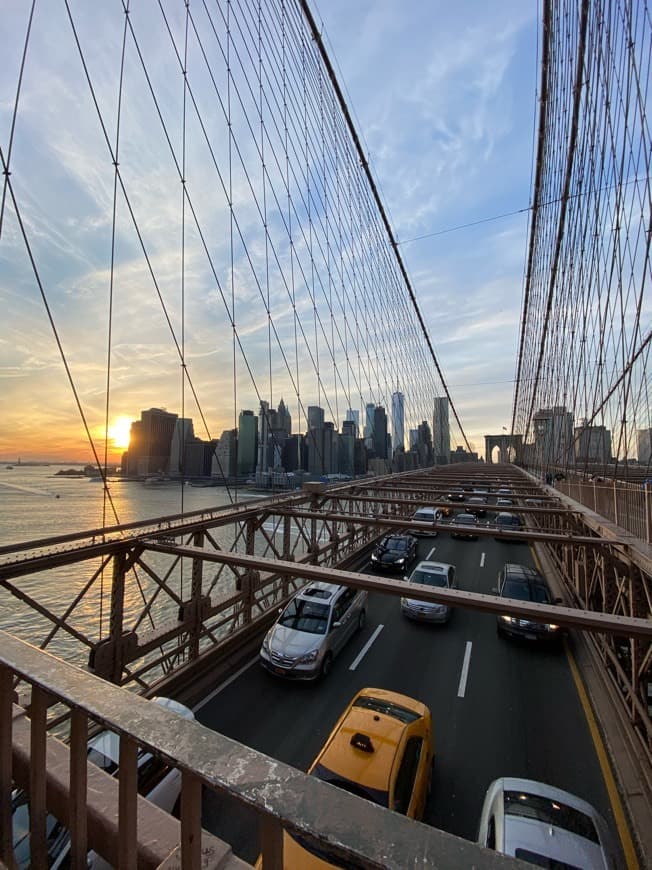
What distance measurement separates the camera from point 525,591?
1198 cm

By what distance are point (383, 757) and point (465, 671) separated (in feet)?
17.9

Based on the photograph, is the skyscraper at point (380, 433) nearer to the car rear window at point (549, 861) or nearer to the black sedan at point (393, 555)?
the black sedan at point (393, 555)

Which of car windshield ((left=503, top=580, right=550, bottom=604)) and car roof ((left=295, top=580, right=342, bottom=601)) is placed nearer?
car roof ((left=295, top=580, right=342, bottom=601))

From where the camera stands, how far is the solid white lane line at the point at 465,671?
29.5 feet

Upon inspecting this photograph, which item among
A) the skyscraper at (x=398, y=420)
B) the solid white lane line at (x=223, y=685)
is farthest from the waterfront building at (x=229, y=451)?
the skyscraper at (x=398, y=420)

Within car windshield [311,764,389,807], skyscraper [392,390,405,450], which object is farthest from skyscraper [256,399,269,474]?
skyscraper [392,390,405,450]

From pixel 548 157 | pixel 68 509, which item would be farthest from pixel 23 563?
pixel 548 157

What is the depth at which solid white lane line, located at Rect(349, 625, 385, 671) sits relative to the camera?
32.7 ft

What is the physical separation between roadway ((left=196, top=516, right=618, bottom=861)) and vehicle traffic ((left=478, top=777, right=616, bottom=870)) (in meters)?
1.22

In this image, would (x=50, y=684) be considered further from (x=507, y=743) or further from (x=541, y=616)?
(x=507, y=743)


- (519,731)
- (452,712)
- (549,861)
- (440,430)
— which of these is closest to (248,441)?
(452,712)

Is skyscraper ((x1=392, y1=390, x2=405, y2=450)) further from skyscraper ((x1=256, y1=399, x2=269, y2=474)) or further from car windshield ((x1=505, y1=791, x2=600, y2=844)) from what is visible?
car windshield ((x1=505, y1=791, x2=600, y2=844))

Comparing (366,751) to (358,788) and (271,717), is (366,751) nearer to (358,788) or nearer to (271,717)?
(358,788)

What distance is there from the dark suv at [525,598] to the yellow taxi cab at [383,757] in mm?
5412
